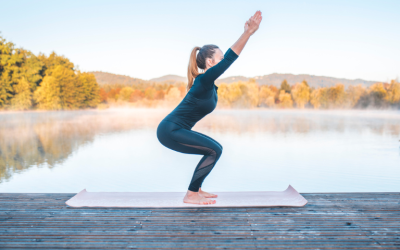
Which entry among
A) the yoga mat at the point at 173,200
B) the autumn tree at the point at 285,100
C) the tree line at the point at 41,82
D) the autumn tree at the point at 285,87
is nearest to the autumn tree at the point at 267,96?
the autumn tree at the point at 285,100

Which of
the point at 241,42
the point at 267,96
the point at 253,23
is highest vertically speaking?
the point at 267,96

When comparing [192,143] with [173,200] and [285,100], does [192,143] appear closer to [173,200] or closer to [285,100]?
[173,200]

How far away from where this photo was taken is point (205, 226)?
1.63m

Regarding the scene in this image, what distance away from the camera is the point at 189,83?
198 cm

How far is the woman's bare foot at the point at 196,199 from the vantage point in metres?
1.99

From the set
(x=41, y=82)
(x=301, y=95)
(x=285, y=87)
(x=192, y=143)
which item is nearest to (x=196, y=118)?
Result: (x=192, y=143)

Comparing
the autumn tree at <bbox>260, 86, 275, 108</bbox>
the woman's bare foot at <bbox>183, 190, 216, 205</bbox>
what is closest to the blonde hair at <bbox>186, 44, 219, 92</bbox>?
the woman's bare foot at <bbox>183, 190, 216, 205</bbox>

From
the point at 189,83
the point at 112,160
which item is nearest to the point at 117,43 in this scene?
the point at 112,160

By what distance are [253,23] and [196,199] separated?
1178mm

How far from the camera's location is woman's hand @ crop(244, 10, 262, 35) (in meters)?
1.60

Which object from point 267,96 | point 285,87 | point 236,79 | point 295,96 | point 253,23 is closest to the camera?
point 253,23

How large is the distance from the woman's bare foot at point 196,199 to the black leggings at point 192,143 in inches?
1.3

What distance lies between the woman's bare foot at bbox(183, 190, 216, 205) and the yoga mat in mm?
24

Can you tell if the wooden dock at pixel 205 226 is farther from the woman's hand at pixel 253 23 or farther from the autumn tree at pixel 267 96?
the autumn tree at pixel 267 96
